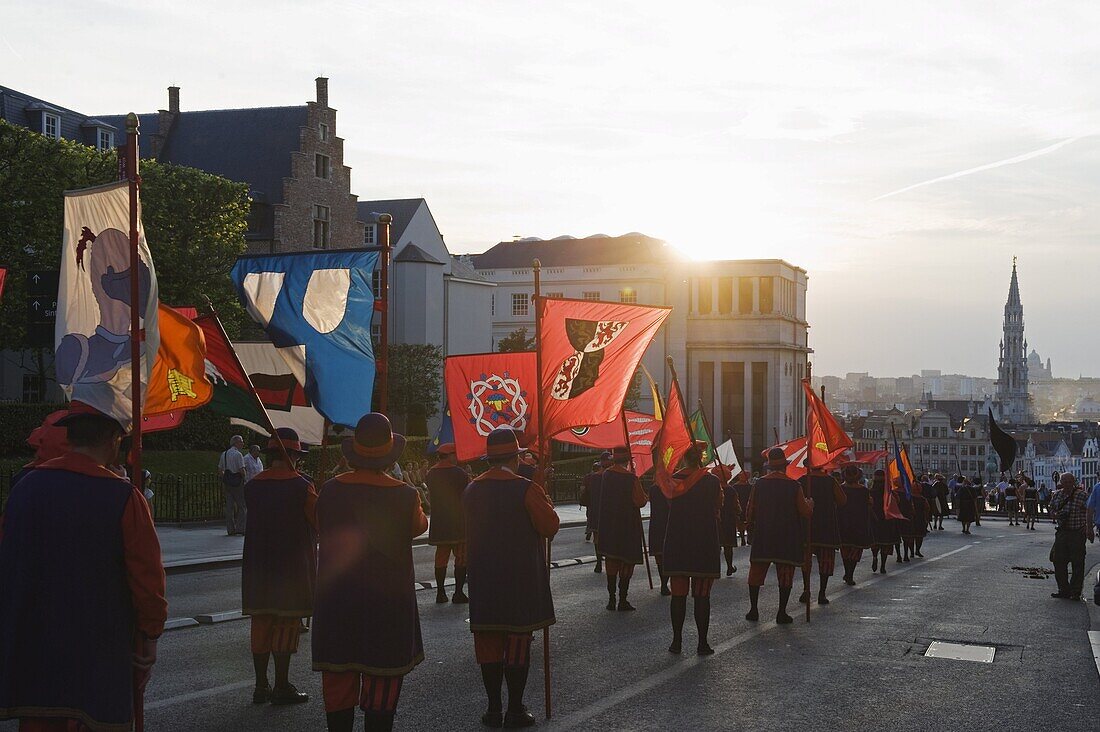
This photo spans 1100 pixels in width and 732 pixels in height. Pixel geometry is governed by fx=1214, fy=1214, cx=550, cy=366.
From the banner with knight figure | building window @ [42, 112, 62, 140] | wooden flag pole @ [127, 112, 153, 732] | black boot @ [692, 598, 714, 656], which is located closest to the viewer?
wooden flag pole @ [127, 112, 153, 732]

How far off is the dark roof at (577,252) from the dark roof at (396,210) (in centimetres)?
2215

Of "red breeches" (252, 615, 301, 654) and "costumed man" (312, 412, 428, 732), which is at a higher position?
"costumed man" (312, 412, 428, 732)

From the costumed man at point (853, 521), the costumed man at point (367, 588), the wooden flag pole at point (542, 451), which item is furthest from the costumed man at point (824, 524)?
the costumed man at point (367, 588)

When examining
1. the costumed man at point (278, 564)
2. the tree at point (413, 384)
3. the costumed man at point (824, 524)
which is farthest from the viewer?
the tree at point (413, 384)

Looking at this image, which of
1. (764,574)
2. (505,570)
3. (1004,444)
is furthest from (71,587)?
(1004,444)

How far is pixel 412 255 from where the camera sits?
66.9 meters

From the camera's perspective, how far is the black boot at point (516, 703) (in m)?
8.32

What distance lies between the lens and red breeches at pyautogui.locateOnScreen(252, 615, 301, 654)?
361 inches

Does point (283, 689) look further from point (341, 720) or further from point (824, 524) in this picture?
point (824, 524)

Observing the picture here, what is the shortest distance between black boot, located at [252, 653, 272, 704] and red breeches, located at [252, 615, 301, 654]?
0.20 feet

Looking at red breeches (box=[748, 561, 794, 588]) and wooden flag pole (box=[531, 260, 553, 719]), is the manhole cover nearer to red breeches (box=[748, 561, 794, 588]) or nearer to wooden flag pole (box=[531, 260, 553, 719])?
red breeches (box=[748, 561, 794, 588])

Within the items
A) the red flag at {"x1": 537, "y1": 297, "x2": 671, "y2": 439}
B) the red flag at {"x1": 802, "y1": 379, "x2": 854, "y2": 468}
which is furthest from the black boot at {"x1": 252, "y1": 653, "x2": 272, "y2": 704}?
the red flag at {"x1": 802, "y1": 379, "x2": 854, "y2": 468}

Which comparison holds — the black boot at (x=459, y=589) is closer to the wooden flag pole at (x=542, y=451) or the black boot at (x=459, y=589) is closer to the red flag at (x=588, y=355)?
the red flag at (x=588, y=355)

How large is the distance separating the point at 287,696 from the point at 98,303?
3194mm
